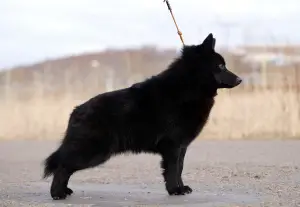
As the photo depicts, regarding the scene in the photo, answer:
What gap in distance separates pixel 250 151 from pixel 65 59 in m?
8.50

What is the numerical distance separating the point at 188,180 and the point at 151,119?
2.19 m

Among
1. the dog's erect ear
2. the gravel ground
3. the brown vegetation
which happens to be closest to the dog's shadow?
the gravel ground

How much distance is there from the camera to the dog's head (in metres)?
6.54

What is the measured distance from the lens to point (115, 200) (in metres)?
6.31

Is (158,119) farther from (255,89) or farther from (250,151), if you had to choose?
(255,89)

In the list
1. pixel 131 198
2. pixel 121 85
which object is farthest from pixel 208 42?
pixel 121 85

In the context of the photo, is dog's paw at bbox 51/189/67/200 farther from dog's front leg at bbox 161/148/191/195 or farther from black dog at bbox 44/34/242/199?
dog's front leg at bbox 161/148/191/195

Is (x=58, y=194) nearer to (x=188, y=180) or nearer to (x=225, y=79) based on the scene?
(x=225, y=79)

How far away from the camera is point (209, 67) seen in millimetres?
6551

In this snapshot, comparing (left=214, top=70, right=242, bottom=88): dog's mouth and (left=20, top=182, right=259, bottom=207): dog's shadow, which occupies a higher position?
(left=214, top=70, right=242, bottom=88): dog's mouth

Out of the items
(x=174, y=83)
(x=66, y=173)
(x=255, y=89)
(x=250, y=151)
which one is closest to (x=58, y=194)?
(x=66, y=173)

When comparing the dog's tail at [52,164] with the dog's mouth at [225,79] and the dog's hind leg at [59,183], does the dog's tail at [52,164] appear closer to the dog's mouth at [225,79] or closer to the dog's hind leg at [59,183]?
the dog's hind leg at [59,183]

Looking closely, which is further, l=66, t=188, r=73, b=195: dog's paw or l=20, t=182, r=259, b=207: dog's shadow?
l=66, t=188, r=73, b=195: dog's paw

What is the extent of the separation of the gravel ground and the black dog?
1.35ft
